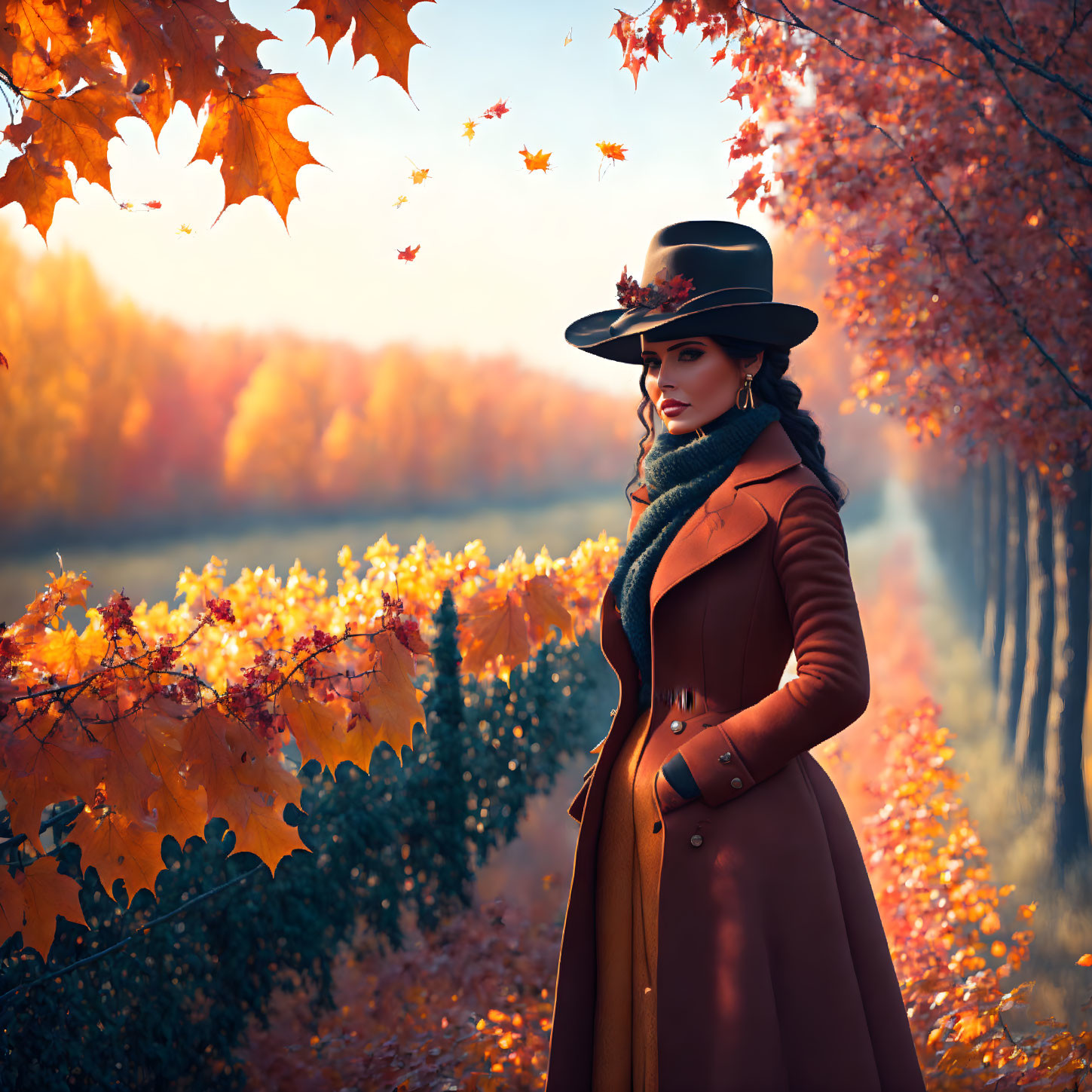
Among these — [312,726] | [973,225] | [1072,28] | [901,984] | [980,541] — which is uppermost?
[1072,28]

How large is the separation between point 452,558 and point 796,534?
3.27 m

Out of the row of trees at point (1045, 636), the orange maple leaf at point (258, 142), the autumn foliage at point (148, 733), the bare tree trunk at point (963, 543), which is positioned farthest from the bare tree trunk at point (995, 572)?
the orange maple leaf at point (258, 142)

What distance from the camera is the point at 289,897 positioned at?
4.60 meters

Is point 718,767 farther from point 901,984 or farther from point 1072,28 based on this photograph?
point 901,984

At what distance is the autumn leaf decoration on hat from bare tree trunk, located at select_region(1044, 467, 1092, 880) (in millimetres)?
5737

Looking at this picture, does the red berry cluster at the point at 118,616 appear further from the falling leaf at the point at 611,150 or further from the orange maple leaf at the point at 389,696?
the falling leaf at the point at 611,150

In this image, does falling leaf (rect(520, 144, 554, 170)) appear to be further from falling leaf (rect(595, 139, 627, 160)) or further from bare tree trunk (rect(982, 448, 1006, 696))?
bare tree trunk (rect(982, 448, 1006, 696))

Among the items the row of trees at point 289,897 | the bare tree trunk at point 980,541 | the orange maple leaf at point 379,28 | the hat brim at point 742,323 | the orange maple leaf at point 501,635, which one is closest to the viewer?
the orange maple leaf at point 379,28

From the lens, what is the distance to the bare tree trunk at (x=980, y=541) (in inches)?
548

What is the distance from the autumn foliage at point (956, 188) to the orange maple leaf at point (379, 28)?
200 cm

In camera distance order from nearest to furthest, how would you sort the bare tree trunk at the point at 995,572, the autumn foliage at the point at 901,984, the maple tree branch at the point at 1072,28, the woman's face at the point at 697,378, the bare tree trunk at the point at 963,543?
the woman's face at the point at 697,378, the maple tree branch at the point at 1072,28, the autumn foliage at the point at 901,984, the bare tree trunk at the point at 995,572, the bare tree trunk at the point at 963,543

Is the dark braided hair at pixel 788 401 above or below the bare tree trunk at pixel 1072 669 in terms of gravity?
above

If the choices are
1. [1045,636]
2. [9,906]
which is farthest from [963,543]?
[9,906]

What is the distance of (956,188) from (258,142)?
17.5 ft
